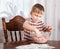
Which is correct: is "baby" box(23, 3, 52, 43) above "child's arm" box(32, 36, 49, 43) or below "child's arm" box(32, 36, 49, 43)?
above

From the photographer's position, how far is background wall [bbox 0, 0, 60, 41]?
Result: 1.99m

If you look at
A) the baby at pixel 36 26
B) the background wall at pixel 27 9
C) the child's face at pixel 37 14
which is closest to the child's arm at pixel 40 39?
the baby at pixel 36 26

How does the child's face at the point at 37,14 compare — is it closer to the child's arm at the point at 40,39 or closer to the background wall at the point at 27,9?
the child's arm at the point at 40,39

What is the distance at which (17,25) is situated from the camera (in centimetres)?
177

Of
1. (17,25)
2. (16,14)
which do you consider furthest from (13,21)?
(16,14)

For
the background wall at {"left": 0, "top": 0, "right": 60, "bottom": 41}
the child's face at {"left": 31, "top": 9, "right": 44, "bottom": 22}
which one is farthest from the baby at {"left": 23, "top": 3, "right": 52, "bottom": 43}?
the background wall at {"left": 0, "top": 0, "right": 60, "bottom": 41}

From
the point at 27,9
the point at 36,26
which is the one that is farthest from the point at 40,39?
the point at 27,9

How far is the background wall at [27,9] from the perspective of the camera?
78.2 inches

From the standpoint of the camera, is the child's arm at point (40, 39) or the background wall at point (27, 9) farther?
the background wall at point (27, 9)

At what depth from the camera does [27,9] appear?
6.62ft

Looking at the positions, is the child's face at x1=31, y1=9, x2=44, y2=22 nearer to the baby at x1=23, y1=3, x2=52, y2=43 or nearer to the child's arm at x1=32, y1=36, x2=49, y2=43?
the baby at x1=23, y1=3, x2=52, y2=43

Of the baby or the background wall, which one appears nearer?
the baby

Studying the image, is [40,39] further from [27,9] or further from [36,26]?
[27,9]

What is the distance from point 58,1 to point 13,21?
0.61 m
